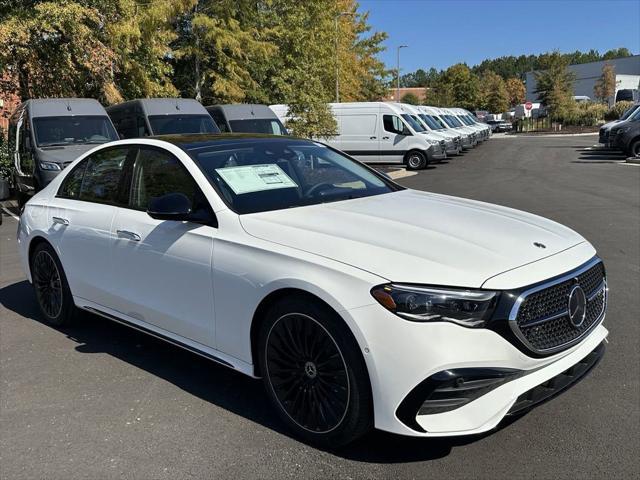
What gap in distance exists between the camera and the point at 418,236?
315 centimetres

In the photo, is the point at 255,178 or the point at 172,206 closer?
the point at 172,206

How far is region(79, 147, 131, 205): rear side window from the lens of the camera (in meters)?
4.50

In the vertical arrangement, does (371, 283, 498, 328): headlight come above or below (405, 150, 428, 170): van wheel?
above

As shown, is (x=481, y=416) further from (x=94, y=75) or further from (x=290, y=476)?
(x=94, y=75)

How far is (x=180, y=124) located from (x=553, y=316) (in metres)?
12.9

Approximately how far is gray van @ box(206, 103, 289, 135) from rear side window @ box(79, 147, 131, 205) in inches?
459

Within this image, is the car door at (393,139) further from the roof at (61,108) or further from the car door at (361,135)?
the roof at (61,108)

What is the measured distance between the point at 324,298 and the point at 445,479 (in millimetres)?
1031

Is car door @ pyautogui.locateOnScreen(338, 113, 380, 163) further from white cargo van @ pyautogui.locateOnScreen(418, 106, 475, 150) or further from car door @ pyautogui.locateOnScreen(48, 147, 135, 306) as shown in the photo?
car door @ pyautogui.locateOnScreen(48, 147, 135, 306)

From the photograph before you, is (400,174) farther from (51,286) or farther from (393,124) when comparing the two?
(51,286)

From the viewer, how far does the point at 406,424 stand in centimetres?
276

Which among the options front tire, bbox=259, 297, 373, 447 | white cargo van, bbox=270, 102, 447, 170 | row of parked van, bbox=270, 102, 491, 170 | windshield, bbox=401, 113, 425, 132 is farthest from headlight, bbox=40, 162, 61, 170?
windshield, bbox=401, 113, 425, 132

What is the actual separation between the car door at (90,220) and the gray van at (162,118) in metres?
9.58

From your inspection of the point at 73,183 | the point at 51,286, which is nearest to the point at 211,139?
the point at 73,183
